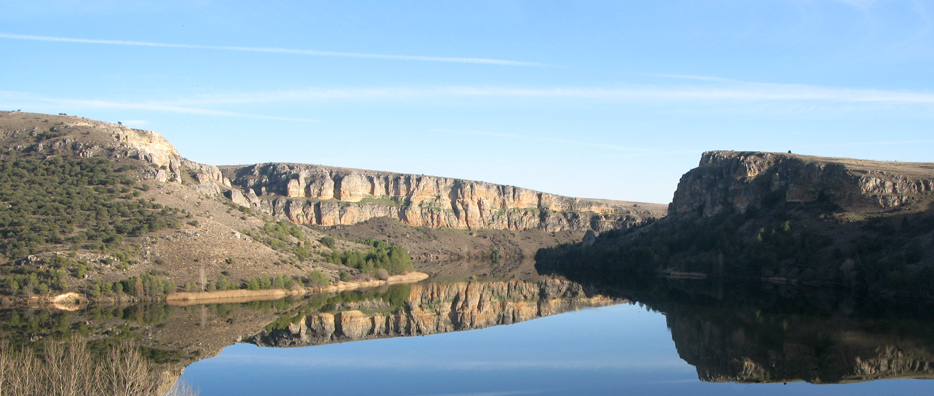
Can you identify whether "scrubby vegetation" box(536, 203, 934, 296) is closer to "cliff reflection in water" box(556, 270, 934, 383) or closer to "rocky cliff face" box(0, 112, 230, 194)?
"cliff reflection in water" box(556, 270, 934, 383)

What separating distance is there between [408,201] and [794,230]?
329 ft

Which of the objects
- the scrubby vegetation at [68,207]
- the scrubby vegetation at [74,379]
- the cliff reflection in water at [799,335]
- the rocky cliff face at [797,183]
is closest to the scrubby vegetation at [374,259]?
the scrubby vegetation at [68,207]

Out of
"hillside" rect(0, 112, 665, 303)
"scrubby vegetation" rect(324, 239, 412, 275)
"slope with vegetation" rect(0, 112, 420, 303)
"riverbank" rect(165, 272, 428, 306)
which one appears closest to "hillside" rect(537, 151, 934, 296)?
"hillside" rect(0, 112, 665, 303)

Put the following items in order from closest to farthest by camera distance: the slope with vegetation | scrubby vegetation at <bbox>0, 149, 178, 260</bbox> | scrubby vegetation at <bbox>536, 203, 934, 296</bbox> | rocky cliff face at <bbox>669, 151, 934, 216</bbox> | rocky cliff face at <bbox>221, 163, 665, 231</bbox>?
the slope with vegetation → scrubby vegetation at <bbox>0, 149, 178, 260</bbox> → scrubby vegetation at <bbox>536, 203, 934, 296</bbox> → rocky cliff face at <bbox>669, 151, 934, 216</bbox> → rocky cliff face at <bbox>221, 163, 665, 231</bbox>

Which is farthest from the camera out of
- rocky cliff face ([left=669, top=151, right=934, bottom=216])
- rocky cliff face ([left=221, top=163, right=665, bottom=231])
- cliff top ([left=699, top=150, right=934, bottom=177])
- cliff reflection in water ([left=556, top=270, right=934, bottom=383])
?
rocky cliff face ([left=221, top=163, right=665, bottom=231])

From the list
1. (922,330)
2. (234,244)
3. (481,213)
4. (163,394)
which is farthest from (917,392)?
(481,213)

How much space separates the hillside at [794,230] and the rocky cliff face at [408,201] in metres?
50.1

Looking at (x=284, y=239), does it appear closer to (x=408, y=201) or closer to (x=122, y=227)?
(x=122, y=227)

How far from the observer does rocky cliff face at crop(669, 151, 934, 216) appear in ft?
256

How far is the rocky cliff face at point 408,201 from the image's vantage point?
147 meters

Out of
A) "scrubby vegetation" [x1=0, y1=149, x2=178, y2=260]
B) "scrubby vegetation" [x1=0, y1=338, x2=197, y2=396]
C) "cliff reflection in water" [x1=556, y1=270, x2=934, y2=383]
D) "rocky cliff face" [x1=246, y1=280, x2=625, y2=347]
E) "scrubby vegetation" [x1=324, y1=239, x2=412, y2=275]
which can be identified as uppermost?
"scrubby vegetation" [x1=0, y1=149, x2=178, y2=260]

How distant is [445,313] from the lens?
2104 inches

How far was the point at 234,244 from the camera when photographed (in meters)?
61.2

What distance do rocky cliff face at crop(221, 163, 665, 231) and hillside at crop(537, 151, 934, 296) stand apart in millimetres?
50111
